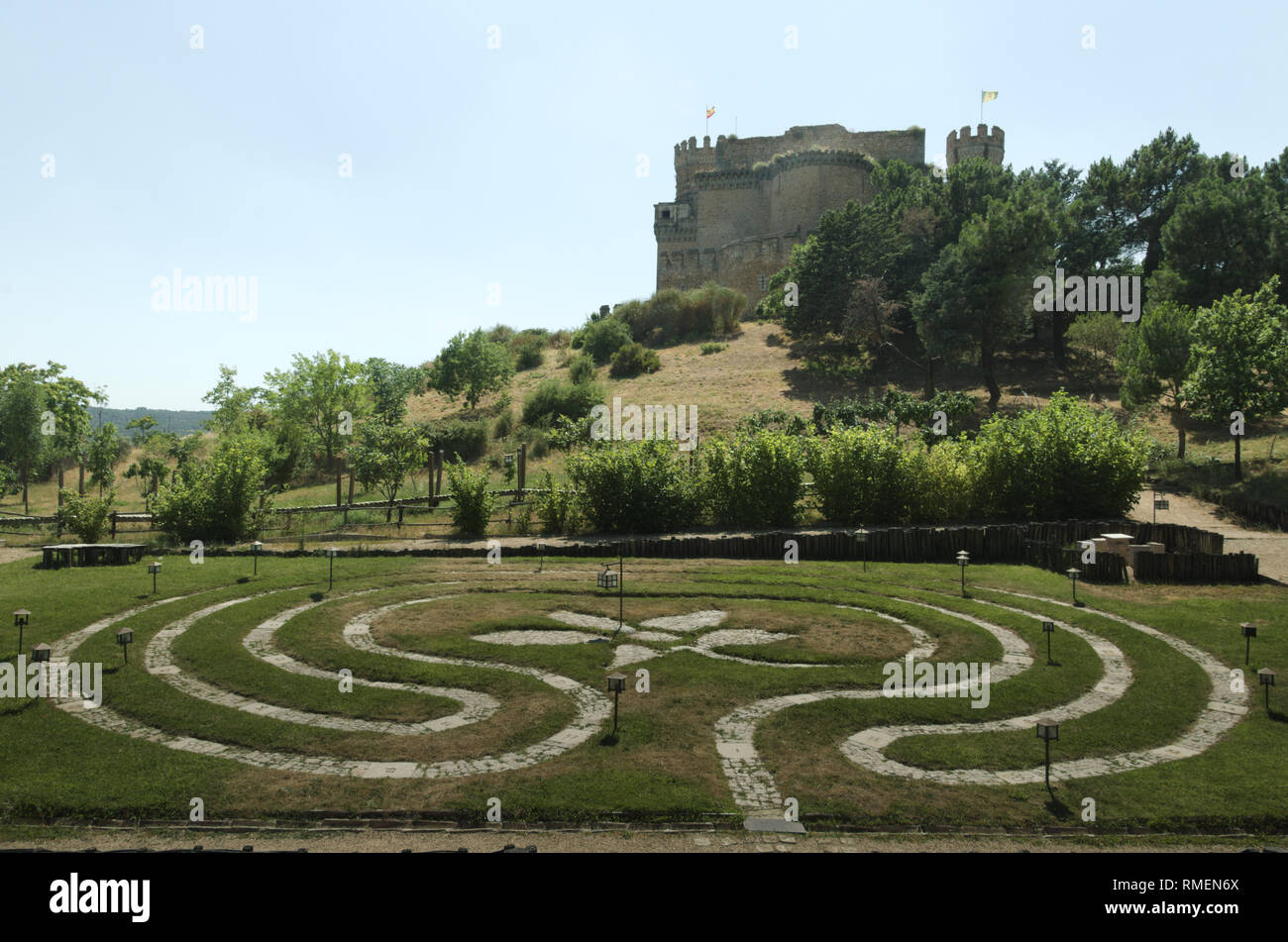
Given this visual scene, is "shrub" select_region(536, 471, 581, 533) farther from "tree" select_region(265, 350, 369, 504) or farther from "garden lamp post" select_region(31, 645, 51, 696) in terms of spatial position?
"tree" select_region(265, 350, 369, 504)

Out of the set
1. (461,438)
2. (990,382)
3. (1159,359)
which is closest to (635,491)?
(461,438)

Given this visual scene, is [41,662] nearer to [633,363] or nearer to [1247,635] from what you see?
[1247,635]

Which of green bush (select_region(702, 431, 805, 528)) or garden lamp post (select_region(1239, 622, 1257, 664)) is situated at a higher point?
green bush (select_region(702, 431, 805, 528))

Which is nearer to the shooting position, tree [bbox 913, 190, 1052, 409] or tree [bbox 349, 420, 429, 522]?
tree [bbox 349, 420, 429, 522]

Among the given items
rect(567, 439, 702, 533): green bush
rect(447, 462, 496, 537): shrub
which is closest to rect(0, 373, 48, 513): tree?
rect(447, 462, 496, 537): shrub

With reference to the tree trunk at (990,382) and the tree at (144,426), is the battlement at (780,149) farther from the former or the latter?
the tree at (144,426)

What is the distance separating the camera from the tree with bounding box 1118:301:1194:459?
1699 inches

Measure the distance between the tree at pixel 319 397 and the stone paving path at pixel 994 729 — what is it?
48.3 m

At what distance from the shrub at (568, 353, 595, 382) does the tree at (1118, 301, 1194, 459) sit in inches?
1464

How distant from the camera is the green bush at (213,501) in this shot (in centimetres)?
3008

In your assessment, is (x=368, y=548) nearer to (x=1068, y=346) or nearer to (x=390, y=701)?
(x=390, y=701)

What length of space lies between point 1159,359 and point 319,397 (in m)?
50.2

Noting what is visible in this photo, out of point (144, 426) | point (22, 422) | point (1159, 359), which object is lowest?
point (22, 422)

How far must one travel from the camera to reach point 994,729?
41.7 ft
